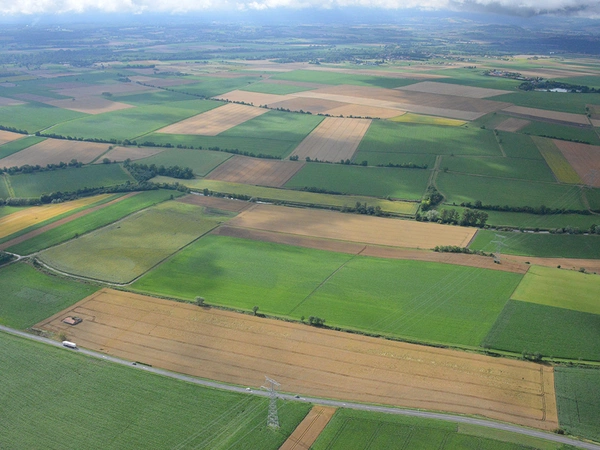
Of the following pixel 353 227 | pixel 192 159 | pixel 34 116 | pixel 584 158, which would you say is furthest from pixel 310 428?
pixel 34 116

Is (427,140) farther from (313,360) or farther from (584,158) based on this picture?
(313,360)

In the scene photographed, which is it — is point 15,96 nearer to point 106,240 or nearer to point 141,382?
point 106,240

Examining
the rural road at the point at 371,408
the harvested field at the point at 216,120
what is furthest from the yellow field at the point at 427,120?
the rural road at the point at 371,408

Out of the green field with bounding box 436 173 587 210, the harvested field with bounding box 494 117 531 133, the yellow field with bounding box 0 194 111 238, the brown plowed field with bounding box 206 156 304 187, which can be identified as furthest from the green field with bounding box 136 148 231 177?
the harvested field with bounding box 494 117 531 133

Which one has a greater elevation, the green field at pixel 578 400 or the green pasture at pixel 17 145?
the green pasture at pixel 17 145

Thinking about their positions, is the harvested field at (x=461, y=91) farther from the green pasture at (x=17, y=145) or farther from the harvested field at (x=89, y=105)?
the green pasture at (x=17, y=145)

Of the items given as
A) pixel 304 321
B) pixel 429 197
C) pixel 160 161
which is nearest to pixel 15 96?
pixel 160 161
